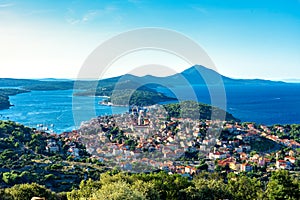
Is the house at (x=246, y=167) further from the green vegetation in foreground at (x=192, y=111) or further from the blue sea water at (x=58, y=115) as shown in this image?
the blue sea water at (x=58, y=115)

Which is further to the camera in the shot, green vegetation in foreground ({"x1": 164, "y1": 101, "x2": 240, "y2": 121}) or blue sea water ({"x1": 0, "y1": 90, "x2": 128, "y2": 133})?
blue sea water ({"x1": 0, "y1": 90, "x2": 128, "y2": 133})

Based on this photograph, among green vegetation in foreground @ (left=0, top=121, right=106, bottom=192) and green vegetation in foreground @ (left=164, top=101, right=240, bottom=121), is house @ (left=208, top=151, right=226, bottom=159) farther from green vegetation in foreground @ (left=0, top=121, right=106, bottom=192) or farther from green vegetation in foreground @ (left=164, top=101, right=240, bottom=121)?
green vegetation in foreground @ (left=164, top=101, right=240, bottom=121)

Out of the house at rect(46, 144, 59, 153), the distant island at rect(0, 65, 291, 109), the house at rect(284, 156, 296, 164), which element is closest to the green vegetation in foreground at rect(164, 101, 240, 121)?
the distant island at rect(0, 65, 291, 109)

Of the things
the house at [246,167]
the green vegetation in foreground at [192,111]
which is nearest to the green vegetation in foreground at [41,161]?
the house at [246,167]

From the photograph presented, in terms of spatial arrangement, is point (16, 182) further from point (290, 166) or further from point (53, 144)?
point (290, 166)

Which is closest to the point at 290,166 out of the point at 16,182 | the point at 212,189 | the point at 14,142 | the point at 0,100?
the point at 212,189

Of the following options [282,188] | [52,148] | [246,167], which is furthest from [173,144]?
[282,188]

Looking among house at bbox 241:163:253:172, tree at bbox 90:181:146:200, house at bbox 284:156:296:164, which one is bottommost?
house at bbox 241:163:253:172

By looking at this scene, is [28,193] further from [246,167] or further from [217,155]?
[217,155]
